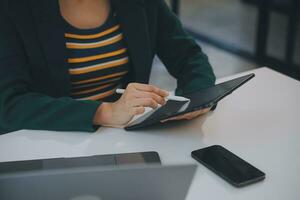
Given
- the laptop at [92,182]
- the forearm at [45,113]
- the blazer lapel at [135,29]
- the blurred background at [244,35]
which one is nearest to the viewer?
the laptop at [92,182]

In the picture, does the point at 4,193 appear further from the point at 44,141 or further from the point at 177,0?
the point at 177,0

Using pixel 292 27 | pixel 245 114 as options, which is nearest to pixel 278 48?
pixel 292 27

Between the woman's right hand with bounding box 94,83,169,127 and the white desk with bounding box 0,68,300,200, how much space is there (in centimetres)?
3

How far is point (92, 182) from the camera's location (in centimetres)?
61

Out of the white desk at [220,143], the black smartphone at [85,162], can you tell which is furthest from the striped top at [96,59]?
the black smartphone at [85,162]

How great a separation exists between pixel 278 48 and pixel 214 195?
304 centimetres

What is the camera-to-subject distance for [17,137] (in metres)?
1.14

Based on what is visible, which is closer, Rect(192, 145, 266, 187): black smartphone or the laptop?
the laptop

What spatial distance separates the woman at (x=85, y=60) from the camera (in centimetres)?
116

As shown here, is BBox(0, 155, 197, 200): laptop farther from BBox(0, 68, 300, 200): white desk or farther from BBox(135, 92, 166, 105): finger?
BBox(135, 92, 166, 105): finger

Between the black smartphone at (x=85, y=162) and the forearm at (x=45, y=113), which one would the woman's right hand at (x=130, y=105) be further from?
the black smartphone at (x=85, y=162)

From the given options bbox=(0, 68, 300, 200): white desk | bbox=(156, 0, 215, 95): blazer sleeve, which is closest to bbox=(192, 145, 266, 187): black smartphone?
bbox=(0, 68, 300, 200): white desk

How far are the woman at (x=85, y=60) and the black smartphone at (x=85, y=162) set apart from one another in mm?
139

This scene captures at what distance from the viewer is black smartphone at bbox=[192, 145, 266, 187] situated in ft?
3.09
